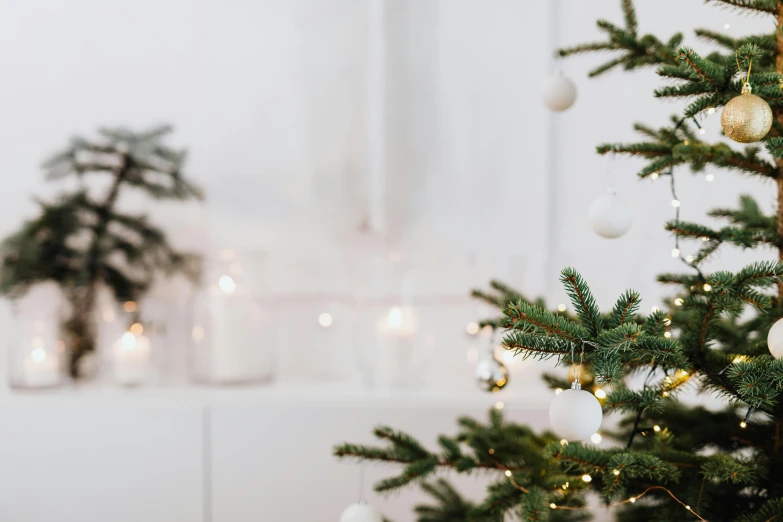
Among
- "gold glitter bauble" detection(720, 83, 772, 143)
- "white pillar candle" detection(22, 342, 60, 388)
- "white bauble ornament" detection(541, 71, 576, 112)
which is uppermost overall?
"white bauble ornament" detection(541, 71, 576, 112)

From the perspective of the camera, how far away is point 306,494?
4.55 ft

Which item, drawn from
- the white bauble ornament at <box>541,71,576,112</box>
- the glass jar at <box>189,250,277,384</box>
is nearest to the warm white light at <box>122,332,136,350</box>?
the glass jar at <box>189,250,277,384</box>

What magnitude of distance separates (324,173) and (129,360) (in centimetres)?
61

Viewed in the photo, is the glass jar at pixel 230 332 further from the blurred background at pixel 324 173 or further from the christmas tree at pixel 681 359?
the christmas tree at pixel 681 359

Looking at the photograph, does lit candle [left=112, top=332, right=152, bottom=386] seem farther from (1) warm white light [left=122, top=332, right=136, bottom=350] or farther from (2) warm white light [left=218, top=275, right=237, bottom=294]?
(2) warm white light [left=218, top=275, right=237, bottom=294]

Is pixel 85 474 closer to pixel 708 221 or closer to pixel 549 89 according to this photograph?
pixel 549 89

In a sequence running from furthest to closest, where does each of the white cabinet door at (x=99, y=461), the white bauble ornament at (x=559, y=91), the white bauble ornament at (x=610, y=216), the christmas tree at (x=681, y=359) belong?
the white cabinet door at (x=99, y=461), the white bauble ornament at (x=559, y=91), the white bauble ornament at (x=610, y=216), the christmas tree at (x=681, y=359)

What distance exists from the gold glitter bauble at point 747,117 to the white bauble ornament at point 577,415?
0.27 m

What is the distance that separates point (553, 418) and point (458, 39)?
→ 115cm

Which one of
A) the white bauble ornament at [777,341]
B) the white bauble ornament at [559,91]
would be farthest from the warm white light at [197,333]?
Result: the white bauble ornament at [777,341]

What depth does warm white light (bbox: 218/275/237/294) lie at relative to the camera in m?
1.45

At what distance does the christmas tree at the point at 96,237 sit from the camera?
145 cm

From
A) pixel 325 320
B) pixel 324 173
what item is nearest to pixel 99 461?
pixel 325 320

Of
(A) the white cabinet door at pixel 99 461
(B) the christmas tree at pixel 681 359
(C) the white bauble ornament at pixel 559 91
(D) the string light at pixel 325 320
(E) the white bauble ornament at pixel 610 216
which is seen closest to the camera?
(B) the christmas tree at pixel 681 359
